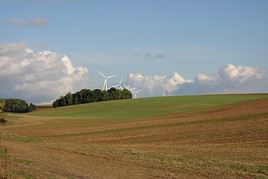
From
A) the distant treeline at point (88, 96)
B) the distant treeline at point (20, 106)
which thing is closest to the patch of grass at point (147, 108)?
the distant treeline at point (20, 106)

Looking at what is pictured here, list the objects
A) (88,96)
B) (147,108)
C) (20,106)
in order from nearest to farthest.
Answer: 1. (147,108)
2. (20,106)
3. (88,96)

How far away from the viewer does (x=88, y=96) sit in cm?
16138

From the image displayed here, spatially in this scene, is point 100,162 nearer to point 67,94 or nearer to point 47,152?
point 47,152

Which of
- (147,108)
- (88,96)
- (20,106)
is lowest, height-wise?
(147,108)

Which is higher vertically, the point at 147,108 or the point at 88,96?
the point at 88,96

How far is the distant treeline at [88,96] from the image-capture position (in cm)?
16075

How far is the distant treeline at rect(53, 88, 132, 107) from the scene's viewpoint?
160750 millimetres

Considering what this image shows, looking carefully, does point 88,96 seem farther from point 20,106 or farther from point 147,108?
point 147,108

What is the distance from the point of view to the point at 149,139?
44.0 m

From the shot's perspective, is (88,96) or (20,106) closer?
(20,106)

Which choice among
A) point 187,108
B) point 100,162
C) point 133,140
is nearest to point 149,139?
point 133,140

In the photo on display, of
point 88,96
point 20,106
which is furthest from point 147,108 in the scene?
point 20,106

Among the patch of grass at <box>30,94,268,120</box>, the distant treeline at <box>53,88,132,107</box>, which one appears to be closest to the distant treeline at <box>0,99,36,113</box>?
the distant treeline at <box>53,88,132,107</box>

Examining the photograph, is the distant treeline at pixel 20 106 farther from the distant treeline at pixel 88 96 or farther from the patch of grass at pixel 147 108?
the patch of grass at pixel 147 108
